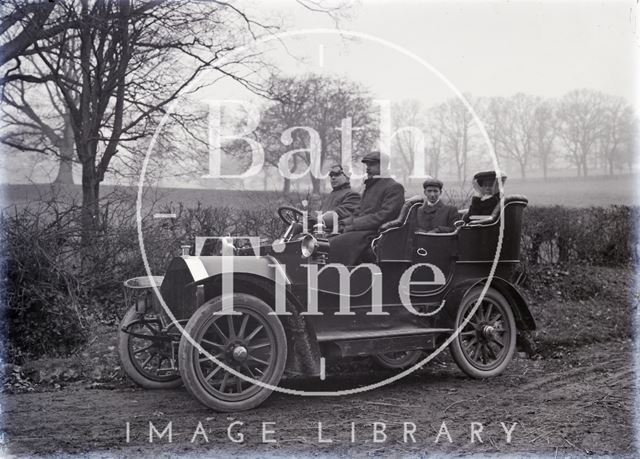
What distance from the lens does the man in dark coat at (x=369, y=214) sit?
5.42 meters

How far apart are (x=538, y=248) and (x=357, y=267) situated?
639 centimetres

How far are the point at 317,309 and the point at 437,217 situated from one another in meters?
2.33

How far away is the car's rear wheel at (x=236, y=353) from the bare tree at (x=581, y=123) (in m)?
9.52

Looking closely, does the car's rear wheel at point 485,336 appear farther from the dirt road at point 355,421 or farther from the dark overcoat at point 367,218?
the dark overcoat at point 367,218

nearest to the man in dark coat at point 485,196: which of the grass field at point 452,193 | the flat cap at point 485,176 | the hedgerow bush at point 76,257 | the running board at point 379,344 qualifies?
the flat cap at point 485,176

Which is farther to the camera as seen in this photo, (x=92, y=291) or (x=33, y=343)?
(x=92, y=291)

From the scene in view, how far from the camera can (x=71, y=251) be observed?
688 centimetres

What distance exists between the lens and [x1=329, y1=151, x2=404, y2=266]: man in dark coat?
5418 millimetres

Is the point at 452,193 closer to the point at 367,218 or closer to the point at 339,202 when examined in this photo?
the point at 339,202

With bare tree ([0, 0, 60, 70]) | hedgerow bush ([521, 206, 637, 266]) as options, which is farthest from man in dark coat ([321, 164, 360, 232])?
hedgerow bush ([521, 206, 637, 266])

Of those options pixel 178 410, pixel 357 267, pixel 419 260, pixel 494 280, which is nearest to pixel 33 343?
pixel 178 410

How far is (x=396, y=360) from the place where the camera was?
6445 millimetres

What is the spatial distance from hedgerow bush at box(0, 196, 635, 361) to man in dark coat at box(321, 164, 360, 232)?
207 centimetres

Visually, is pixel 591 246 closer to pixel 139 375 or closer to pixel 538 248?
pixel 538 248
